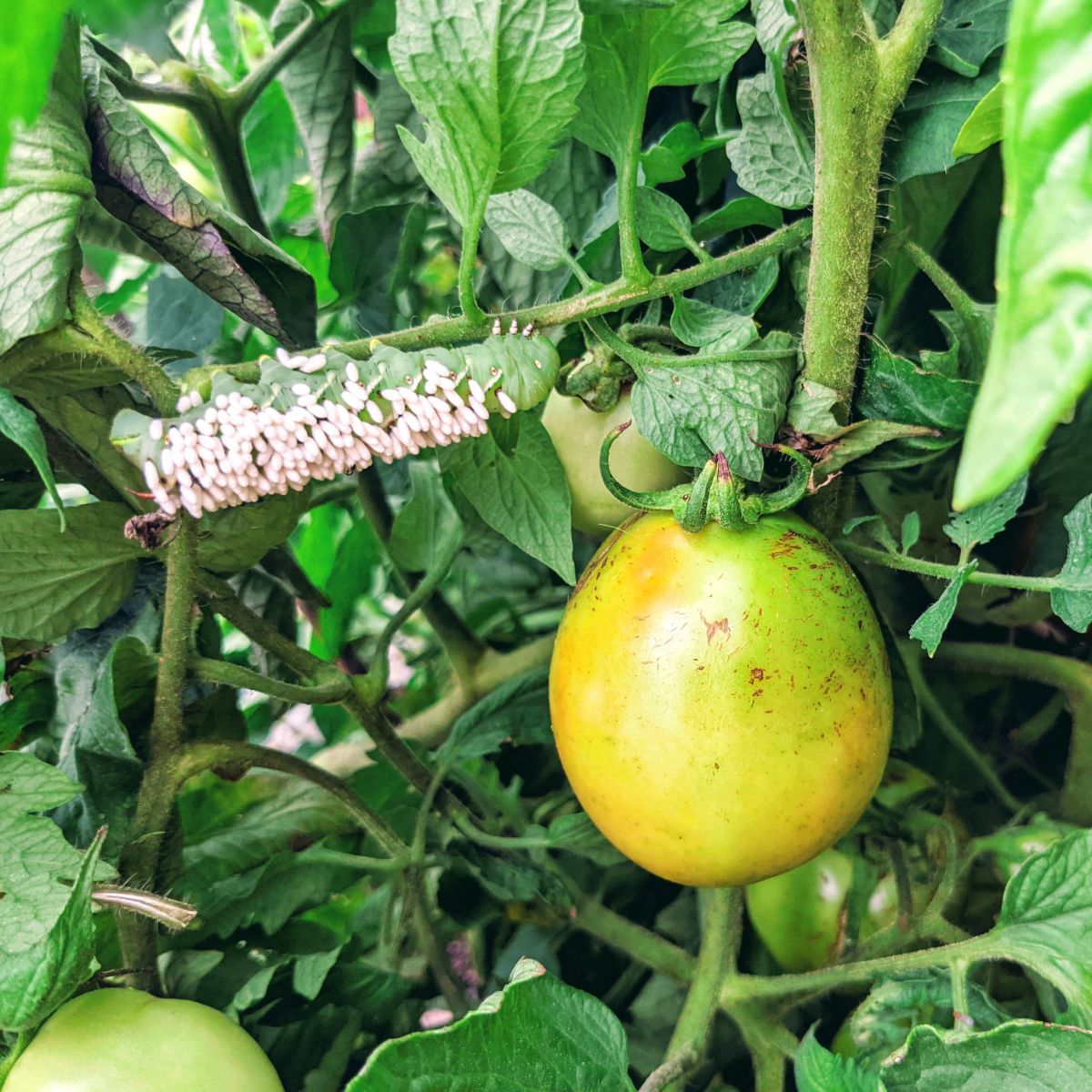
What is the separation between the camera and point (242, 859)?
406 mm

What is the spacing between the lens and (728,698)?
297 millimetres

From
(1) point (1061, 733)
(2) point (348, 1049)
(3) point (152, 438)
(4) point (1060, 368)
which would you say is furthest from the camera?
(1) point (1061, 733)

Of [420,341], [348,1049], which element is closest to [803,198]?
[420,341]

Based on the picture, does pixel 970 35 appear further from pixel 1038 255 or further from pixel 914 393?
pixel 1038 255

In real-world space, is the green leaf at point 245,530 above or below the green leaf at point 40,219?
below

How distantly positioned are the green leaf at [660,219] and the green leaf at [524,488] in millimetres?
73

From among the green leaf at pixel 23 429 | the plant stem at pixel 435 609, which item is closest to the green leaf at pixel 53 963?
the green leaf at pixel 23 429

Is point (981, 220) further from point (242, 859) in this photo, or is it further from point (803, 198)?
point (242, 859)

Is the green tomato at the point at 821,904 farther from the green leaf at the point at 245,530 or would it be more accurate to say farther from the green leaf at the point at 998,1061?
the green leaf at the point at 245,530

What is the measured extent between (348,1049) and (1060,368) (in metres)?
0.38

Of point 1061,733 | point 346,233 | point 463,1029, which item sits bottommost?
point 1061,733

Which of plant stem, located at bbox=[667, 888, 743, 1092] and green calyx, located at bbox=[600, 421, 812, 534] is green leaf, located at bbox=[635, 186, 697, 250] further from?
plant stem, located at bbox=[667, 888, 743, 1092]

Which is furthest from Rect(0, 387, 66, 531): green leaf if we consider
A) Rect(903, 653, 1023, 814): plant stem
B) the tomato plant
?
Rect(903, 653, 1023, 814): plant stem

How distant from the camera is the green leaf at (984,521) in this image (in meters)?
0.32
